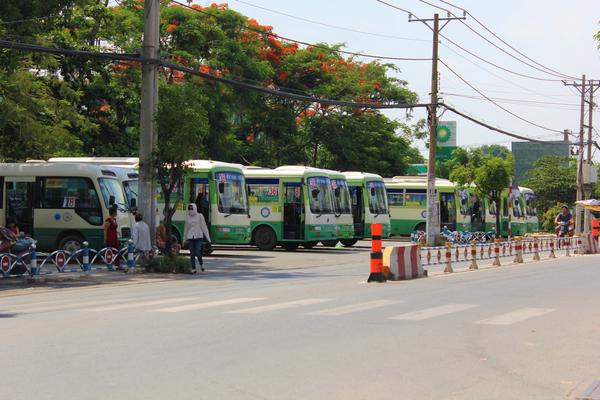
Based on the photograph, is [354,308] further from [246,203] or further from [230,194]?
[246,203]

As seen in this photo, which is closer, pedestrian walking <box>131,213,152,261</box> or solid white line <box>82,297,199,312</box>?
solid white line <box>82,297,199,312</box>

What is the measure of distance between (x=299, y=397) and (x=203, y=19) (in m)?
39.3

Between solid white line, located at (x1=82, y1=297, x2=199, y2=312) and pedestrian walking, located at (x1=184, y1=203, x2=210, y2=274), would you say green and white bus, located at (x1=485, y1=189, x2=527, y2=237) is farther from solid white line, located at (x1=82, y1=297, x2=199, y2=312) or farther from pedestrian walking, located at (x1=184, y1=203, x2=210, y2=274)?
solid white line, located at (x1=82, y1=297, x2=199, y2=312)

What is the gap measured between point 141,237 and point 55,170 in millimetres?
4861

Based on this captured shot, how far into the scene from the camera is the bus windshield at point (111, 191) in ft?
88.9

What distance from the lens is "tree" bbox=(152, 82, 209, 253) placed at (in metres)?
23.9

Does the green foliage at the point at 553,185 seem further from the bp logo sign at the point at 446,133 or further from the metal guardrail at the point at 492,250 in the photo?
the metal guardrail at the point at 492,250

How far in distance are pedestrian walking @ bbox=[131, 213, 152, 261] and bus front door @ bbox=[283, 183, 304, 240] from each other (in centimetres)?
1181

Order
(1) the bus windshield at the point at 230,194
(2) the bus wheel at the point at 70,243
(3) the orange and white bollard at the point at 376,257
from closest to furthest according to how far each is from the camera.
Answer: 1. (3) the orange and white bollard at the point at 376,257
2. (2) the bus wheel at the point at 70,243
3. (1) the bus windshield at the point at 230,194

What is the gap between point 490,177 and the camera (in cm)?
4916

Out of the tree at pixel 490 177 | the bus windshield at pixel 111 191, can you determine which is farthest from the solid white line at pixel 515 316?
the tree at pixel 490 177

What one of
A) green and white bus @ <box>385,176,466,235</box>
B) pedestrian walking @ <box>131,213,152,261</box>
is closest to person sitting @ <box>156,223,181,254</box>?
pedestrian walking @ <box>131,213,152,261</box>

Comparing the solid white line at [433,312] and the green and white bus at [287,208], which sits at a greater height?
the green and white bus at [287,208]

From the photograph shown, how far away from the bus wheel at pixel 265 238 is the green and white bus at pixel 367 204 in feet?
22.2
